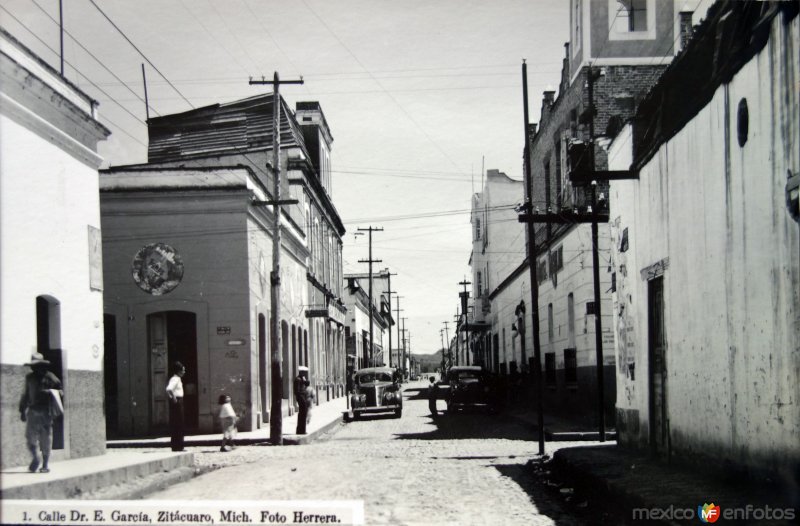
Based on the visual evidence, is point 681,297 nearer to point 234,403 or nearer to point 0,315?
point 0,315

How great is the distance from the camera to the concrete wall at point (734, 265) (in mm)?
6875

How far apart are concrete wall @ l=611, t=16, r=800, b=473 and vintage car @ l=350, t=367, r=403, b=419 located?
15.9 m

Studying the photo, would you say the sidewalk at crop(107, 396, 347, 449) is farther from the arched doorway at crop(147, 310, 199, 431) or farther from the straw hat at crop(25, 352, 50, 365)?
the straw hat at crop(25, 352, 50, 365)

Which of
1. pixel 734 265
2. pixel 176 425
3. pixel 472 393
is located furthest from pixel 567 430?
pixel 734 265

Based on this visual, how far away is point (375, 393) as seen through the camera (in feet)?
89.2

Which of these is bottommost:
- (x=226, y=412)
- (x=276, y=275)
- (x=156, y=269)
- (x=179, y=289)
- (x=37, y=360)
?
(x=226, y=412)

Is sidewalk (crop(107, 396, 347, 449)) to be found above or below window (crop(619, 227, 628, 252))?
below

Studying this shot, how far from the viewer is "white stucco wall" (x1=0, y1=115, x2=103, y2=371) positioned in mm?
9039

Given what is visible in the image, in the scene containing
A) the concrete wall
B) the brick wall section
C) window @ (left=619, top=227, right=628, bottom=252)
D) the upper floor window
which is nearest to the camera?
the concrete wall

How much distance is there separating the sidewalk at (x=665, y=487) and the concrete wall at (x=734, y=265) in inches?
8.6

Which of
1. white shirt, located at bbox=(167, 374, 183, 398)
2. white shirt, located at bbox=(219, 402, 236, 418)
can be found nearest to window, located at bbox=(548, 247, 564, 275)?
white shirt, located at bbox=(219, 402, 236, 418)

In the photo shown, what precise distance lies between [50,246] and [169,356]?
10.8m

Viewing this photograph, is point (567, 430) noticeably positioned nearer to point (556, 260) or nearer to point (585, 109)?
point (585, 109)

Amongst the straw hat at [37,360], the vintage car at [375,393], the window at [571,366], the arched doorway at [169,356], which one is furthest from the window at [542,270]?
the straw hat at [37,360]
